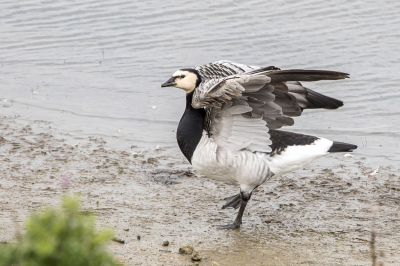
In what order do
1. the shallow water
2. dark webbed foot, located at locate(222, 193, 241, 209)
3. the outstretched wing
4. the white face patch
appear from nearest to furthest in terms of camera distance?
the outstretched wing < the white face patch < dark webbed foot, located at locate(222, 193, 241, 209) < the shallow water

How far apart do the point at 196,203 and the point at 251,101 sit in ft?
4.24

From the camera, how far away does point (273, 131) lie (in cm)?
521

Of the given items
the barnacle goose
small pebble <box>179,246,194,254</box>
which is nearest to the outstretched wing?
the barnacle goose

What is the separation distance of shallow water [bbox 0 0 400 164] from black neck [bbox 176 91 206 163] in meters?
1.96

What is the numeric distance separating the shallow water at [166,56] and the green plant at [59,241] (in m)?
5.03

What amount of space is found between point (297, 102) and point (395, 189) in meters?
1.53

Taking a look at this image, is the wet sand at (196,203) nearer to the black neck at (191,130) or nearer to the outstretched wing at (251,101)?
the black neck at (191,130)

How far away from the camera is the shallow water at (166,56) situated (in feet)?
26.1

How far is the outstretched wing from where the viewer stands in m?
4.28

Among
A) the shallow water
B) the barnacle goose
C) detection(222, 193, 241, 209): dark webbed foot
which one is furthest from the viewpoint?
the shallow water

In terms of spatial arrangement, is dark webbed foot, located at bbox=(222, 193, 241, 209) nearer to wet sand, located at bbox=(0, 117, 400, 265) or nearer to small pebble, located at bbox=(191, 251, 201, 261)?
wet sand, located at bbox=(0, 117, 400, 265)

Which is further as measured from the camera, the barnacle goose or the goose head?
the goose head

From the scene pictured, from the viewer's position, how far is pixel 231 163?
4.85 meters

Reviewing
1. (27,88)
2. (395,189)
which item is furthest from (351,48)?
(27,88)
